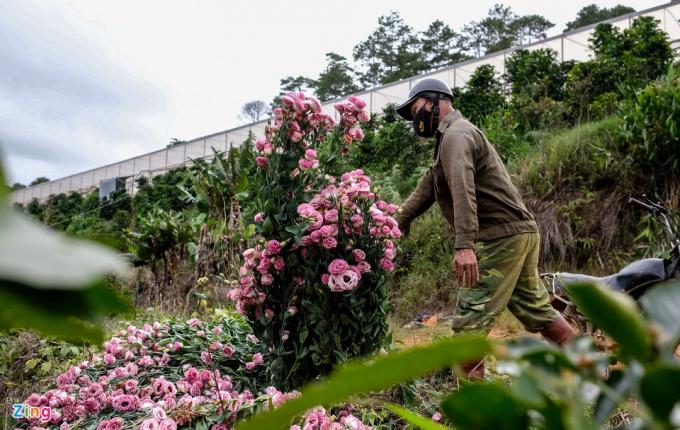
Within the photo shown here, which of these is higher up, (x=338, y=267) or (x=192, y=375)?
(x=338, y=267)

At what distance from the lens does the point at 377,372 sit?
0.23 meters

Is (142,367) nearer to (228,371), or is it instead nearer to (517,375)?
(228,371)

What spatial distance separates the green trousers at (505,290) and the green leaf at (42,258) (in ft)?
9.15

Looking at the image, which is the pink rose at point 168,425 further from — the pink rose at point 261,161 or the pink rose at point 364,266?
the pink rose at point 261,161

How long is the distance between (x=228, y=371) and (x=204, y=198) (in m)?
4.91

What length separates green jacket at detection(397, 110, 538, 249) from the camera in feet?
9.40

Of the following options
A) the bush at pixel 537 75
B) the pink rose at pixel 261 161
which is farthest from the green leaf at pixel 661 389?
the bush at pixel 537 75

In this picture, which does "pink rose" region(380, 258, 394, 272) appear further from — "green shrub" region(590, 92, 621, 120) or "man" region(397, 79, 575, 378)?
"green shrub" region(590, 92, 621, 120)

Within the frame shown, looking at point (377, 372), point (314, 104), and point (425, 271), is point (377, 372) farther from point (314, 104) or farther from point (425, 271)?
point (425, 271)

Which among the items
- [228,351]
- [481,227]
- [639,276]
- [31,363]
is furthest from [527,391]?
[31,363]

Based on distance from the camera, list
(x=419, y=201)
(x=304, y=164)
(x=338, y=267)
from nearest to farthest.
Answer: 1. (x=338, y=267)
2. (x=304, y=164)
3. (x=419, y=201)

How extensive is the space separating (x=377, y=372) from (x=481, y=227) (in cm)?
300

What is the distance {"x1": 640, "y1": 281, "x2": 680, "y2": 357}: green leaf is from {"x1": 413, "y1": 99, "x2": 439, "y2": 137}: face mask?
10.2 feet

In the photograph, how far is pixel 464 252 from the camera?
9.31 ft
